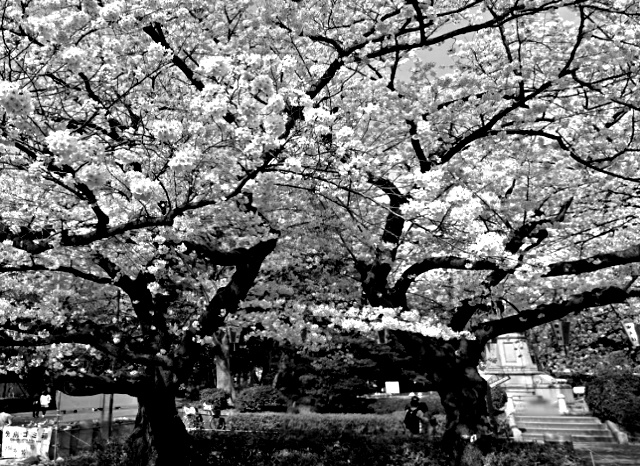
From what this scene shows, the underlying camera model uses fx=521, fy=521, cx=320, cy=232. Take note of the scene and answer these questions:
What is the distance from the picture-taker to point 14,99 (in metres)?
3.72

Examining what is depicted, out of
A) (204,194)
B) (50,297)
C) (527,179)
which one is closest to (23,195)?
(50,297)

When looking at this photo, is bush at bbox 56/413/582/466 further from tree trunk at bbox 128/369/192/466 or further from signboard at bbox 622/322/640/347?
signboard at bbox 622/322/640/347

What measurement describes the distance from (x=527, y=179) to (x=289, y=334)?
5.26m

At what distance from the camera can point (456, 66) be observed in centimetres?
879

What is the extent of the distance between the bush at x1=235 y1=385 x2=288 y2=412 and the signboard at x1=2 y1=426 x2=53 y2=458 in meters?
12.8

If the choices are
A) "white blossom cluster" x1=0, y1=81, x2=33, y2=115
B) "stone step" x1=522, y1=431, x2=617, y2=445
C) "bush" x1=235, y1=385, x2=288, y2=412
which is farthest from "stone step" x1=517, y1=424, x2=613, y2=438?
"white blossom cluster" x1=0, y1=81, x2=33, y2=115

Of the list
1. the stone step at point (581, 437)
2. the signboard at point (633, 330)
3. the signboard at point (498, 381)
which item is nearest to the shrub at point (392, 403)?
the signboard at point (498, 381)

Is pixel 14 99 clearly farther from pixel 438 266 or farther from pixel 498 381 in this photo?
pixel 498 381

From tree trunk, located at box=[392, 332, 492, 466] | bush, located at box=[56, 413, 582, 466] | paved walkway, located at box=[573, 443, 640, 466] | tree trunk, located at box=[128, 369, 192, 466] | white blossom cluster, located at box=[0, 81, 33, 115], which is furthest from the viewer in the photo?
paved walkway, located at box=[573, 443, 640, 466]

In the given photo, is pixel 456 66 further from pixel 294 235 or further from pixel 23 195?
pixel 23 195

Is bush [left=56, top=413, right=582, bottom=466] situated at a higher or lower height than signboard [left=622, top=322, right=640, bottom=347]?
lower

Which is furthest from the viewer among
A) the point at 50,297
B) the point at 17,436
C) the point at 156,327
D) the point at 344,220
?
the point at 17,436

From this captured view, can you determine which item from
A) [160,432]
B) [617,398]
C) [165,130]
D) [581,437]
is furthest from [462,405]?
[617,398]

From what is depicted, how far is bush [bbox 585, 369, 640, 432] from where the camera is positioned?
1638cm
